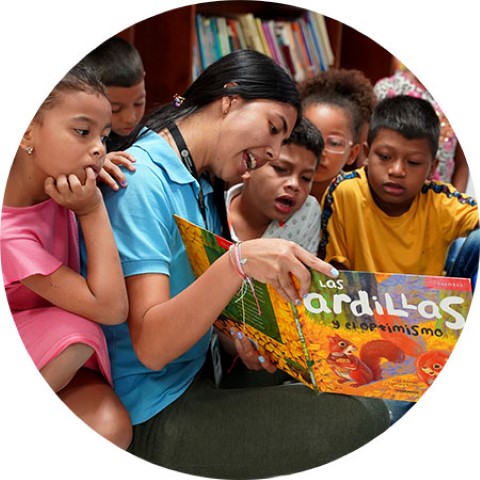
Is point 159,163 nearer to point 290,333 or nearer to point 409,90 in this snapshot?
point 290,333

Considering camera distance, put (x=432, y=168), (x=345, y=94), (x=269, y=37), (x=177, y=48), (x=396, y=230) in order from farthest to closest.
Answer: (x=269, y=37) < (x=177, y=48) < (x=345, y=94) < (x=432, y=168) < (x=396, y=230)

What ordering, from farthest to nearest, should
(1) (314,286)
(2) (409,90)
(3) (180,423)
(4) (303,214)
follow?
(2) (409,90) → (4) (303,214) → (3) (180,423) → (1) (314,286)

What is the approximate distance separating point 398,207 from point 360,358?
0.45 m

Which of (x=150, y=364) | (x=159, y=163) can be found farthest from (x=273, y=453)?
(x=159, y=163)

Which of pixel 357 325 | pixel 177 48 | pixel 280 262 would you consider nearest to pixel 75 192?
pixel 280 262

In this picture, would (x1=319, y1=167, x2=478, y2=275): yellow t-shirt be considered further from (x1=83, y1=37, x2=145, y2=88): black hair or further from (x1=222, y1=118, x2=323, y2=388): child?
(x1=83, y1=37, x2=145, y2=88): black hair

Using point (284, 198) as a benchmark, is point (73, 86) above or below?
above

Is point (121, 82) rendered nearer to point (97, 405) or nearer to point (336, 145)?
point (336, 145)

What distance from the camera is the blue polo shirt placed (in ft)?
3.24

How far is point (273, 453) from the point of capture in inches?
41.8

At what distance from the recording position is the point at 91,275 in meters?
0.95

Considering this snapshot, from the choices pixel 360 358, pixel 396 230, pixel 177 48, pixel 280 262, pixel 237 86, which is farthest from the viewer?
pixel 177 48

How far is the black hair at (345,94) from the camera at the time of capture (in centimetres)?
163

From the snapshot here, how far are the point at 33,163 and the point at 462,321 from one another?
641 mm
